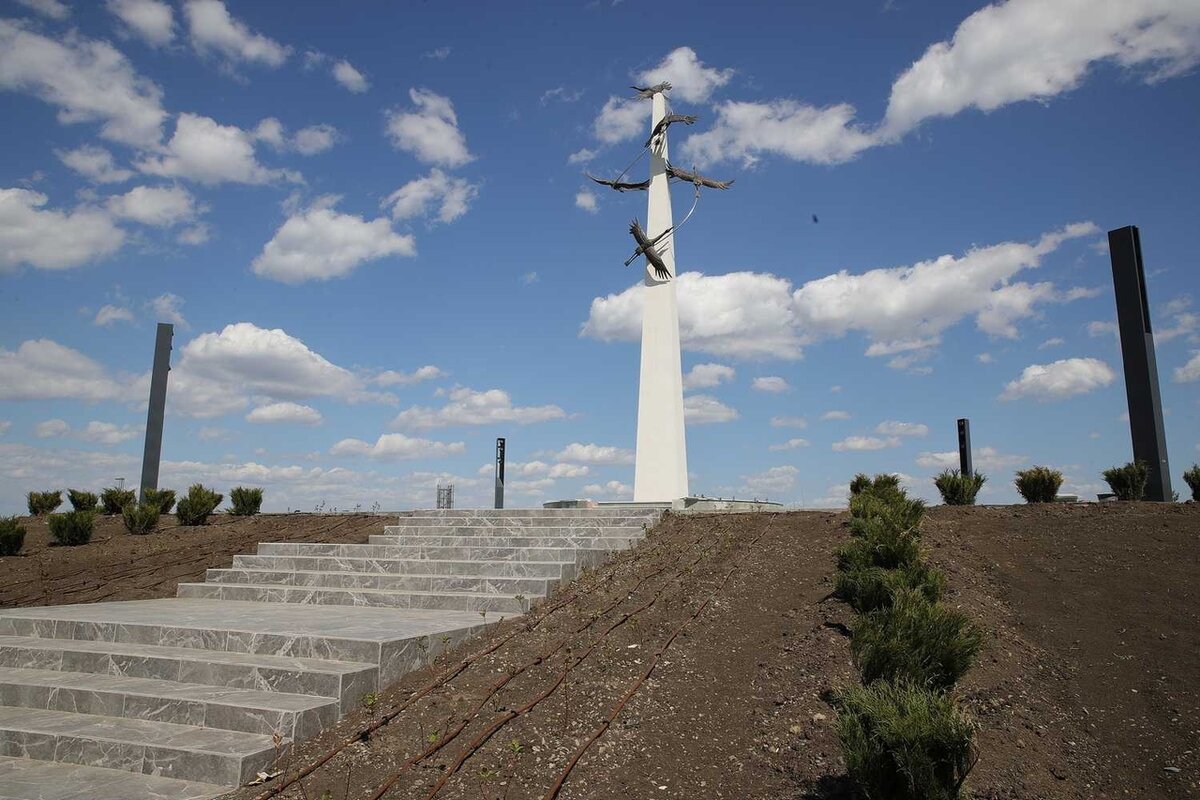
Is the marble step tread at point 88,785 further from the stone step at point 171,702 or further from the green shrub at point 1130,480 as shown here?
the green shrub at point 1130,480

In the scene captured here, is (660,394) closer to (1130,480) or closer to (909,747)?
Answer: (1130,480)

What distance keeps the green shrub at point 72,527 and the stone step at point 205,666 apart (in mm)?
5465

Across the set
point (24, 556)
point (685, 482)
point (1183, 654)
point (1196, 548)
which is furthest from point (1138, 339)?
point (24, 556)

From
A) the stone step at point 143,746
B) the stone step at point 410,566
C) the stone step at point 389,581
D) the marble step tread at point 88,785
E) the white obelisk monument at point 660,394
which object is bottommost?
the marble step tread at point 88,785

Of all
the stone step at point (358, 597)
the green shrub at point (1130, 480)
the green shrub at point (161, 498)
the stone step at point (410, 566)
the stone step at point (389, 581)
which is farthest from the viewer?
the green shrub at point (161, 498)

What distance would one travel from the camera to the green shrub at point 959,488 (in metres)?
11.6

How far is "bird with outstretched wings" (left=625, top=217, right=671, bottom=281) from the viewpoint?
15.9m

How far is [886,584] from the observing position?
598cm

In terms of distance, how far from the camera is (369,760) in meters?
4.38

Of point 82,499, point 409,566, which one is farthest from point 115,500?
point 409,566

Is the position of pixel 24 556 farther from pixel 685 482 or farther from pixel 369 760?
pixel 685 482

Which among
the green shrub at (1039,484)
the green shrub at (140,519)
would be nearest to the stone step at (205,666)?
the green shrub at (140,519)

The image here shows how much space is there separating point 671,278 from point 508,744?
1277cm

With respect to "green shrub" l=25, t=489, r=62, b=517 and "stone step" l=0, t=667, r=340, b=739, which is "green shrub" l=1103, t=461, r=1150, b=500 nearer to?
"stone step" l=0, t=667, r=340, b=739
